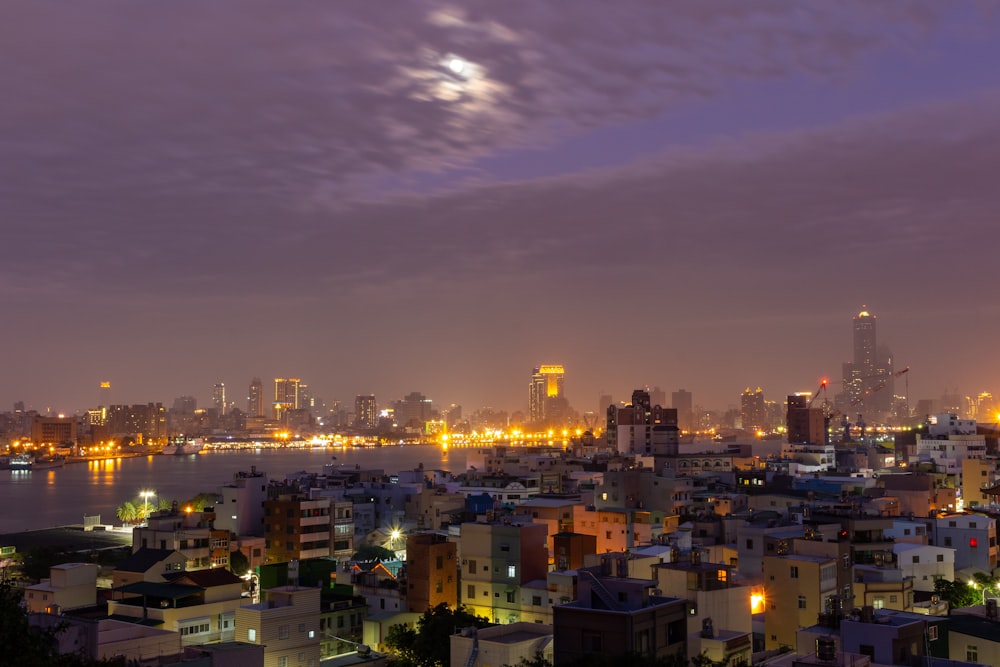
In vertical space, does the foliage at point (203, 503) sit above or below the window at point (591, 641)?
below

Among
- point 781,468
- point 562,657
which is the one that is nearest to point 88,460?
point 781,468

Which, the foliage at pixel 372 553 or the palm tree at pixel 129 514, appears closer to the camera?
the foliage at pixel 372 553

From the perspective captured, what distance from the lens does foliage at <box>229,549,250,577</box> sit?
20.2 metres

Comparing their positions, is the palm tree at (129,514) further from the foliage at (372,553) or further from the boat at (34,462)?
the boat at (34,462)

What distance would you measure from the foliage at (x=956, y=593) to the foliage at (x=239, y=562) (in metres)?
12.1

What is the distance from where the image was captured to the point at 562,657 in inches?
358

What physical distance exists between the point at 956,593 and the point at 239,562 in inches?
494

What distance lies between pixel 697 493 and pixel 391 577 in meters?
13.5

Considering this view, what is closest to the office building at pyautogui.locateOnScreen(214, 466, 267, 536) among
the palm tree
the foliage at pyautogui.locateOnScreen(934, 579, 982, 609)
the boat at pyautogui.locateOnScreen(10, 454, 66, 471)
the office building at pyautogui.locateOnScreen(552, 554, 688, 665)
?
the palm tree

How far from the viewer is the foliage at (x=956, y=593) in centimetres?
1495

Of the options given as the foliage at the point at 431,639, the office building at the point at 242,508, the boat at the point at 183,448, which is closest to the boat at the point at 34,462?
the boat at the point at 183,448

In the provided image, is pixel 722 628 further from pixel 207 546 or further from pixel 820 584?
pixel 207 546

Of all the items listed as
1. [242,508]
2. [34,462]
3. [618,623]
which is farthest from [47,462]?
[618,623]

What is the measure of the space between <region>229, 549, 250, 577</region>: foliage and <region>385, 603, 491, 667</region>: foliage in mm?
8352
